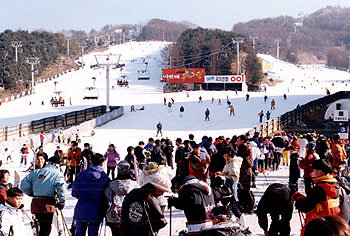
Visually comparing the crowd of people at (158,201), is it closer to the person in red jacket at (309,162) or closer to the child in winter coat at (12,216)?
the child in winter coat at (12,216)

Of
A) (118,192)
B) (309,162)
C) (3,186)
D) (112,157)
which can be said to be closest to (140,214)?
(118,192)

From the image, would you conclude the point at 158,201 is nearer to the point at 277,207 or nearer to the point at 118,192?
the point at 118,192

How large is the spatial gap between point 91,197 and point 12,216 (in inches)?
52.1

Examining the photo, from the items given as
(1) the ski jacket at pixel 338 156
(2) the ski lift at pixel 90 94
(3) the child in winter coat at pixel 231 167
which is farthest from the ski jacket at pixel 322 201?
(2) the ski lift at pixel 90 94

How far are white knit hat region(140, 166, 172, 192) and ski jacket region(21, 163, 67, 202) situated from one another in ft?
5.27

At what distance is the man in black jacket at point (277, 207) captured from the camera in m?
6.71

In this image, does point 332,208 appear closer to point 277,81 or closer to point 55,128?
point 55,128

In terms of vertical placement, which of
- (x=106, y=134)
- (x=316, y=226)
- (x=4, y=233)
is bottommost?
(x=106, y=134)

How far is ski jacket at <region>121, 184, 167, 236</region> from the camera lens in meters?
5.13

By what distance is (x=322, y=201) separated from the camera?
5574 millimetres

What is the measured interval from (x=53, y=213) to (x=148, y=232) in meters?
2.40

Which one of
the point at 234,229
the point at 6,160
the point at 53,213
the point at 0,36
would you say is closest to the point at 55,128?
the point at 6,160

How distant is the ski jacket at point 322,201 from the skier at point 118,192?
2116 millimetres

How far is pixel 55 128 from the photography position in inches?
1591
